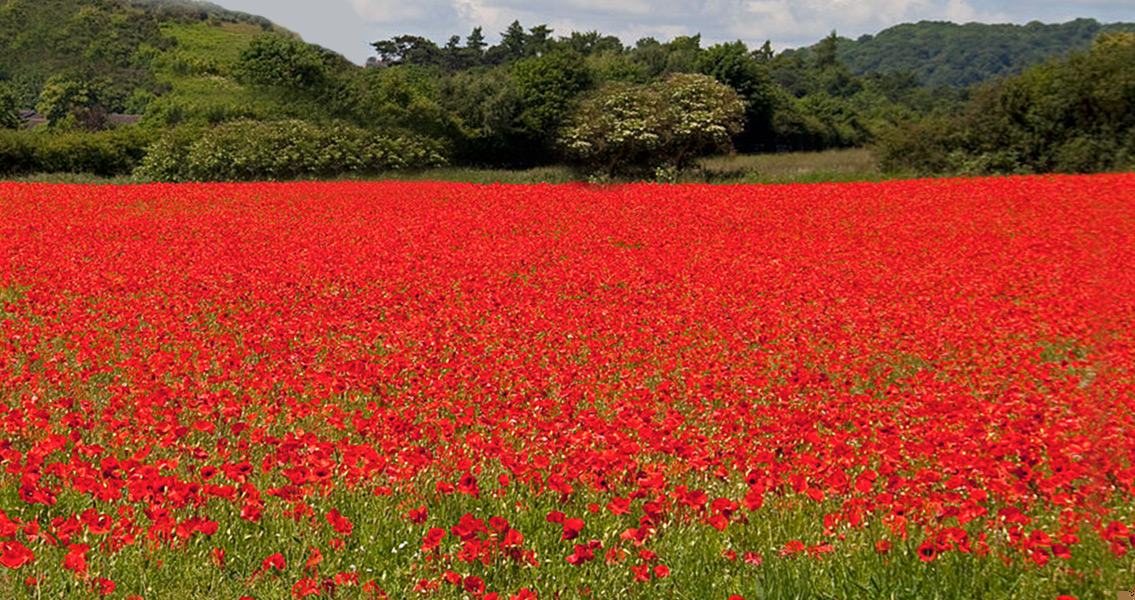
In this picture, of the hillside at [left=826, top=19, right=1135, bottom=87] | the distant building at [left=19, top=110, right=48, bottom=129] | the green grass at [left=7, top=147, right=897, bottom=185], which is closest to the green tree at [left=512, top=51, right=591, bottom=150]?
the green grass at [left=7, top=147, right=897, bottom=185]

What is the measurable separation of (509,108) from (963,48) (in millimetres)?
45648

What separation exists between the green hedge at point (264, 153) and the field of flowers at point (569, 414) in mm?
16718

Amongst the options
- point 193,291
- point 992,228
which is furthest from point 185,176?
point 992,228

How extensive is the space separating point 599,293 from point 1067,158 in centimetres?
2135

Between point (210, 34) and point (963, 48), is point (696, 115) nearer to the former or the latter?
point (963, 48)

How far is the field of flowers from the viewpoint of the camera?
3990 millimetres

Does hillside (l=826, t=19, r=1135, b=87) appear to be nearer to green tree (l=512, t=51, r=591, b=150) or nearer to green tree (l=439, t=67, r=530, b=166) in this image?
green tree (l=439, t=67, r=530, b=166)

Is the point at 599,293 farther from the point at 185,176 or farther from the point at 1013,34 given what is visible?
the point at 185,176

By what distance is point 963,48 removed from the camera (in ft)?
18.1

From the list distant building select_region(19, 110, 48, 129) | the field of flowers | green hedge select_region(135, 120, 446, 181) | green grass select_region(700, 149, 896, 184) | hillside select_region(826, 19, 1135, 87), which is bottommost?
the field of flowers

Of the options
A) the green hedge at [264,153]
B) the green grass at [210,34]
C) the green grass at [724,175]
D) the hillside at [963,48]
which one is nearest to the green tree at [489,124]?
the green grass at [724,175]

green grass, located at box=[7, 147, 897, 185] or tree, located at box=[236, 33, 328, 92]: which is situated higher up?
tree, located at box=[236, 33, 328, 92]

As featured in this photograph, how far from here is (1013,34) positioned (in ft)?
20.4

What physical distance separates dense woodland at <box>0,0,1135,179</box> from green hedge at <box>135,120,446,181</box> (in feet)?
0.28
